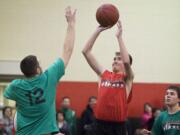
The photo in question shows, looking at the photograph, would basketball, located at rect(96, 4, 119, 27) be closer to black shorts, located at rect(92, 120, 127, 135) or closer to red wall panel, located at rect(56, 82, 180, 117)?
black shorts, located at rect(92, 120, 127, 135)

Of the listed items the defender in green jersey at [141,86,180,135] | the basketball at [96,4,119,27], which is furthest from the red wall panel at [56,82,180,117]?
the basketball at [96,4,119,27]

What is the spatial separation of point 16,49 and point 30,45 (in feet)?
1.41

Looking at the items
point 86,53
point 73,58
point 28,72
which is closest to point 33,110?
point 28,72

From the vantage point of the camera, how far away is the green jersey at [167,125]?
5.34m

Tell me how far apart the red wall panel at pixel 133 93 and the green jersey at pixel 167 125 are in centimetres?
707

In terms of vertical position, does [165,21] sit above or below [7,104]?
above

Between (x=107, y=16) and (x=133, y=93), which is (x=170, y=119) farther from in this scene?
(x=133, y=93)

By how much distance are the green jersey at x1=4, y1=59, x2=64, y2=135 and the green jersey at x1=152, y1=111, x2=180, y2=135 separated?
1769mm

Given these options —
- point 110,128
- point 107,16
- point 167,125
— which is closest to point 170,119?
point 167,125

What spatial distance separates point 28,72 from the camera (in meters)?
4.19

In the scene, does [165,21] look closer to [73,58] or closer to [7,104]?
[73,58]

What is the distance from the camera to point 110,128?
17.7 ft

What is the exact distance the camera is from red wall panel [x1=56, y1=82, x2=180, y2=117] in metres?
12.6

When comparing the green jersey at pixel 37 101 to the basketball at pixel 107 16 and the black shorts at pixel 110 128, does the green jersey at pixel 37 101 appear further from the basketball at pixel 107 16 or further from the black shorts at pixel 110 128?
the basketball at pixel 107 16
